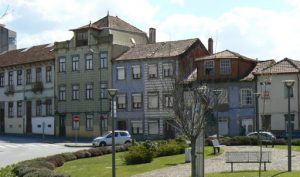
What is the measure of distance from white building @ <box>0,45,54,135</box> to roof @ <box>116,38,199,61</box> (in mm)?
10867

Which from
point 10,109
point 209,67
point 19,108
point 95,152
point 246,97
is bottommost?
point 95,152

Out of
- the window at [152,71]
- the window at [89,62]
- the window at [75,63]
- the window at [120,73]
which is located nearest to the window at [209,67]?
the window at [152,71]

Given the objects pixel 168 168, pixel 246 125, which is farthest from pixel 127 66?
pixel 168 168

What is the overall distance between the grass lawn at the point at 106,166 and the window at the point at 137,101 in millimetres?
27786

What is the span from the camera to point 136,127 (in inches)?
2472

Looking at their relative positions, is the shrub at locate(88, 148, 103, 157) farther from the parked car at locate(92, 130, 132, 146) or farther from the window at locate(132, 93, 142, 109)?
the window at locate(132, 93, 142, 109)

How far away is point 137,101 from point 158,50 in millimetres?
6033

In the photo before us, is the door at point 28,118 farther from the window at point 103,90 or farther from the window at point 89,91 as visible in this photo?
the window at point 103,90

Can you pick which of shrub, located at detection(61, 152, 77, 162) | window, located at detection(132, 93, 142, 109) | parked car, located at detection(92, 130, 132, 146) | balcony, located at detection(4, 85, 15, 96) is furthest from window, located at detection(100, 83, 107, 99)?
shrub, located at detection(61, 152, 77, 162)

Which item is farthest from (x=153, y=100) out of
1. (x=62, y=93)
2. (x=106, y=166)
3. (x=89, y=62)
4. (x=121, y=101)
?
(x=106, y=166)

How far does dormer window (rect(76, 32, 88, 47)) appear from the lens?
219 ft

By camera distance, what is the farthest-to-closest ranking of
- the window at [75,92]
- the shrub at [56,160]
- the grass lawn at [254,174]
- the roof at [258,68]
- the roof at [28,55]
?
the roof at [28,55] < the window at [75,92] < the roof at [258,68] < the shrub at [56,160] < the grass lawn at [254,174]

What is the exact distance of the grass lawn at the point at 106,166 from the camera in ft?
87.0

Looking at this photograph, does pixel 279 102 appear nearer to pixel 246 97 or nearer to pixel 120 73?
pixel 246 97
